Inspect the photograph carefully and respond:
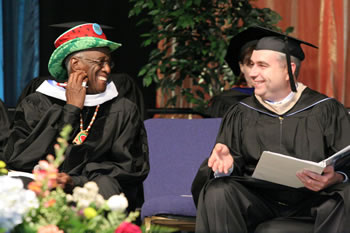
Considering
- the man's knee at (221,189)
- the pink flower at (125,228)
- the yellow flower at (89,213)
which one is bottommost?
the man's knee at (221,189)

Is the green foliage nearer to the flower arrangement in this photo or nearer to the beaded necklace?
the beaded necklace

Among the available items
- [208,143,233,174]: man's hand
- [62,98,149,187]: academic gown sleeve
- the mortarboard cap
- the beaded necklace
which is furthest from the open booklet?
the beaded necklace

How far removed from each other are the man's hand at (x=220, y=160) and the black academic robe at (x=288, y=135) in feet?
0.35

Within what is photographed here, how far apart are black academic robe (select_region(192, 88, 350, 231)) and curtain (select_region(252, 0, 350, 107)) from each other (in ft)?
6.50

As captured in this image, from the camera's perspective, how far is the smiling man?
11.4 feet

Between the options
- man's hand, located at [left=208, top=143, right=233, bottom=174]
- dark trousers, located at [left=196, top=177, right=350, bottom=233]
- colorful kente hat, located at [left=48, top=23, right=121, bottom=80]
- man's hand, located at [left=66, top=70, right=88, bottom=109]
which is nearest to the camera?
dark trousers, located at [left=196, top=177, right=350, bottom=233]

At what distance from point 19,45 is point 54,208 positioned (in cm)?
431

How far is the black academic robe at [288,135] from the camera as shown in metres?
3.38

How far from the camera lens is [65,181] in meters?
3.14

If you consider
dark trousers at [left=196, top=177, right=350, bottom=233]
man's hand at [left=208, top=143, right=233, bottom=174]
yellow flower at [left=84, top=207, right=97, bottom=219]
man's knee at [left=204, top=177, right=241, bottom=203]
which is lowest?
dark trousers at [left=196, top=177, right=350, bottom=233]

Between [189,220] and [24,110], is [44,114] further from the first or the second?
[189,220]

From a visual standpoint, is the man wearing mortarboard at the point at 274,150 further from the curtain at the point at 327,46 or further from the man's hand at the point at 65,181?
the curtain at the point at 327,46

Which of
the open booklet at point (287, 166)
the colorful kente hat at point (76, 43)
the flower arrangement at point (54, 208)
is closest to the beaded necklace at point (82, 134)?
the colorful kente hat at point (76, 43)

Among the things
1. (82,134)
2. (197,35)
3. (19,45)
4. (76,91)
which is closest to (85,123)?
(82,134)
